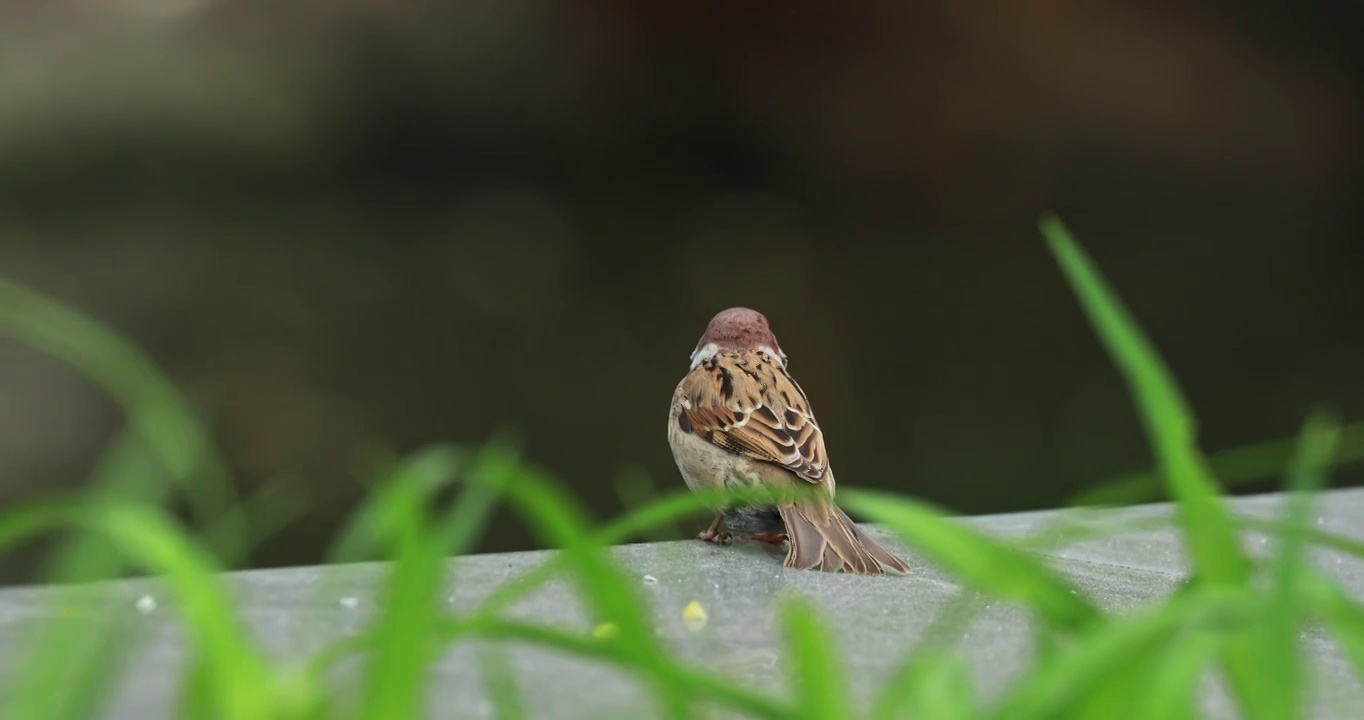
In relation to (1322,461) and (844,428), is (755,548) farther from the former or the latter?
(844,428)

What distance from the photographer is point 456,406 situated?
8.26m

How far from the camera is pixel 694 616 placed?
6.84 ft

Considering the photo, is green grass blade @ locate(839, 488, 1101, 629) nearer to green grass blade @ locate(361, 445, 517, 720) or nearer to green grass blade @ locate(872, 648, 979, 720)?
green grass blade @ locate(872, 648, 979, 720)

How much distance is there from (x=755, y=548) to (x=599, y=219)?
34.1 feet

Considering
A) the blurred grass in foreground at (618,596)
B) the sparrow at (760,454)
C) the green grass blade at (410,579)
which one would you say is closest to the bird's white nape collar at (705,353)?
the sparrow at (760,454)

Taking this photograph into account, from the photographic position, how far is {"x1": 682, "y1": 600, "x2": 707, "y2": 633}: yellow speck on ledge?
6.63 ft

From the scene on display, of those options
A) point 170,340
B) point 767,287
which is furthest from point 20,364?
point 767,287

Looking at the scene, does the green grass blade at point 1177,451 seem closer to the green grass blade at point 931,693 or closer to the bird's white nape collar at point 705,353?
the green grass blade at point 931,693

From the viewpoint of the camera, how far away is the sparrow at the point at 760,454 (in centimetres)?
279

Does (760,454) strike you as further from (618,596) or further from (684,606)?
(618,596)

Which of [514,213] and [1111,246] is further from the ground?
[514,213]

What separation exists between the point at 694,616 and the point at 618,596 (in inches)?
42.2

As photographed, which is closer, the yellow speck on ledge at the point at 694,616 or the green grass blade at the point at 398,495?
the green grass blade at the point at 398,495

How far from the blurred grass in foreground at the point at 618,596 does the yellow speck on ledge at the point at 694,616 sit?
0.84m
